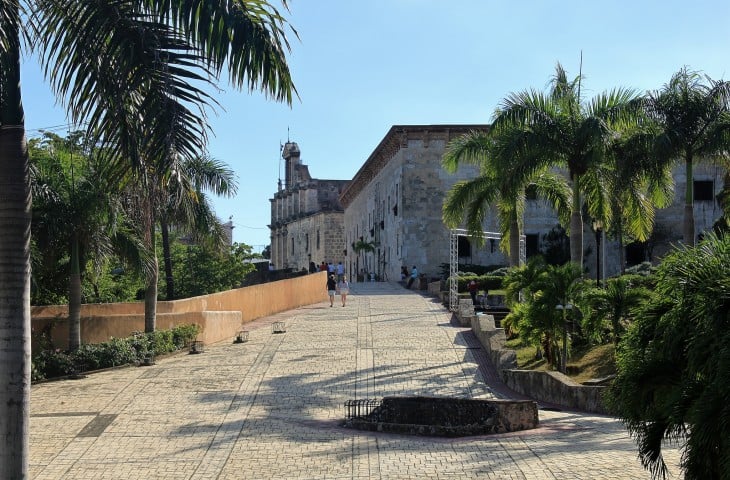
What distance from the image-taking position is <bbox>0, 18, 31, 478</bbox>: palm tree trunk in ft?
21.4

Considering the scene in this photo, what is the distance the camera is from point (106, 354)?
18531 mm

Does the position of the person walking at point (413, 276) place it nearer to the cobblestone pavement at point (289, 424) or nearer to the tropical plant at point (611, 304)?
the cobblestone pavement at point (289, 424)

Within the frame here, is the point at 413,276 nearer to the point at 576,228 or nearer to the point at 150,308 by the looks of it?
the point at 576,228

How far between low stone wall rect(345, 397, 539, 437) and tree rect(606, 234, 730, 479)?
560cm

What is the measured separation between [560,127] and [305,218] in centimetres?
6818

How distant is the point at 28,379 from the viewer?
21.8ft

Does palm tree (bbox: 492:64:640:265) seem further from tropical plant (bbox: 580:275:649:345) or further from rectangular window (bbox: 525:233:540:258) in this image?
rectangular window (bbox: 525:233:540:258)

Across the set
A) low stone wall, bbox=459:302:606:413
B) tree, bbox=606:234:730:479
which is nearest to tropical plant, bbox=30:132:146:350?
low stone wall, bbox=459:302:606:413

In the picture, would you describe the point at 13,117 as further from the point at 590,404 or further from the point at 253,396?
the point at 590,404

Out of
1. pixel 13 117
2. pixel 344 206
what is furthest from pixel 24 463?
pixel 344 206

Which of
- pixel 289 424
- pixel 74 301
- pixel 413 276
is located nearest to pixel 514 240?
pixel 74 301

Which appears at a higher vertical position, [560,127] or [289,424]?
[560,127]

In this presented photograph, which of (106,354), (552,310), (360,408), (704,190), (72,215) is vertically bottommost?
(360,408)

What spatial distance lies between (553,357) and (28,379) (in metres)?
13.1
